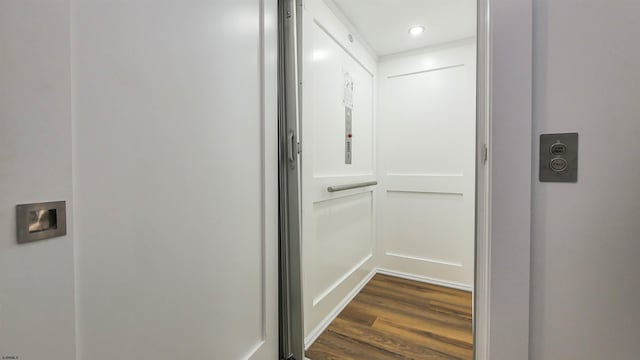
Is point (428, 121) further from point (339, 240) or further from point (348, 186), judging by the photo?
point (339, 240)

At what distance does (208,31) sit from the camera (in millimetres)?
970

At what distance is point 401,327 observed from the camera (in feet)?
5.99

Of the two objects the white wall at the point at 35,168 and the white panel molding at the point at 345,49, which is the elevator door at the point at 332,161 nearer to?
the white panel molding at the point at 345,49

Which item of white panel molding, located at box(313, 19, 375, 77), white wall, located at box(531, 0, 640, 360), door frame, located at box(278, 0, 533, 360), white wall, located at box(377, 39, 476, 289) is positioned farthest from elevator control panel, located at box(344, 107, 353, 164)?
white wall, located at box(531, 0, 640, 360)

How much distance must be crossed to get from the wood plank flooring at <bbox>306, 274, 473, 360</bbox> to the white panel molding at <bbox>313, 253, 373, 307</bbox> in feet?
0.72

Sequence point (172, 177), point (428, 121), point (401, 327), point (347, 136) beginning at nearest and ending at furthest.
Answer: point (172, 177)
point (401, 327)
point (347, 136)
point (428, 121)

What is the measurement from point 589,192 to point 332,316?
1.66m

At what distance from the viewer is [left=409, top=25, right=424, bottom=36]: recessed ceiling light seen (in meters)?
2.17

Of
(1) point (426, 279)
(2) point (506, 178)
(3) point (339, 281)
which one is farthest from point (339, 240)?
(2) point (506, 178)

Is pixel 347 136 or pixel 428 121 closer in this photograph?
pixel 347 136

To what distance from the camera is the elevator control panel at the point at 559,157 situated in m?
0.74

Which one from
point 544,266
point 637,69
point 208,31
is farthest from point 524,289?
point 208,31

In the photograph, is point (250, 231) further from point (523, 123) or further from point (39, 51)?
point (523, 123)

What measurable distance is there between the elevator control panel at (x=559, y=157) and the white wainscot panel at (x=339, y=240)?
3.86ft
